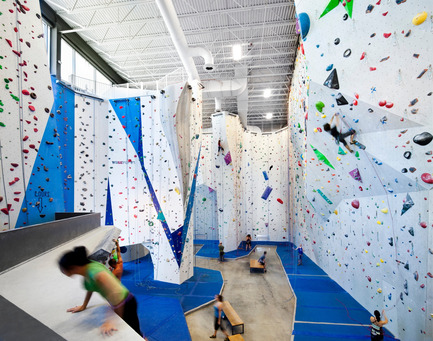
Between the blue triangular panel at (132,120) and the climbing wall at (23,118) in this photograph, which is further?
the blue triangular panel at (132,120)

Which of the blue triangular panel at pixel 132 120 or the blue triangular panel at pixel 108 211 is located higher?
the blue triangular panel at pixel 132 120

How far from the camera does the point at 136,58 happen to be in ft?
30.1

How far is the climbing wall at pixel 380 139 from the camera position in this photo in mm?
2764

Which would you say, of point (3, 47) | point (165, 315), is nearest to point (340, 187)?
point (165, 315)

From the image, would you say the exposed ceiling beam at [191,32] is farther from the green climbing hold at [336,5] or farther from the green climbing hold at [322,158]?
the green climbing hold at [322,158]

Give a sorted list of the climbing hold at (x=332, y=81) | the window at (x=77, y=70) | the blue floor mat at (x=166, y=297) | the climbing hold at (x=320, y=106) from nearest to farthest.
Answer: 1. the climbing hold at (x=332, y=81)
2. the climbing hold at (x=320, y=106)
3. the blue floor mat at (x=166, y=297)
4. the window at (x=77, y=70)

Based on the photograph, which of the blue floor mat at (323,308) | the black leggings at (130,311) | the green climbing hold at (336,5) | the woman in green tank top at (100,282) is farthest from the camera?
the blue floor mat at (323,308)

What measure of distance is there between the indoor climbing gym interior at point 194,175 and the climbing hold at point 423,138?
12 millimetres

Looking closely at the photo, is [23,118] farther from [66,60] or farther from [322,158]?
[66,60]

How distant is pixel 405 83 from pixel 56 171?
4.30m

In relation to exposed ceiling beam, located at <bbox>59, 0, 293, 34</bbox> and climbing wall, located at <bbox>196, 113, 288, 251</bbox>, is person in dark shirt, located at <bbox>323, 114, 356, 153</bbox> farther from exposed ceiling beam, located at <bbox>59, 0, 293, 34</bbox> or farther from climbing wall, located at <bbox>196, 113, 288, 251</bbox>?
climbing wall, located at <bbox>196, 113, 288, 251</bbox>

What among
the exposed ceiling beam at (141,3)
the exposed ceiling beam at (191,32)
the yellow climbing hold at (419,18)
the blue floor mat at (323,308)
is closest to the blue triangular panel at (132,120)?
the exposed ceiling beam at (141,3)

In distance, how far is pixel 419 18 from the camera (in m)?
2.57

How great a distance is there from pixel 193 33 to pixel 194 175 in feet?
14.4
